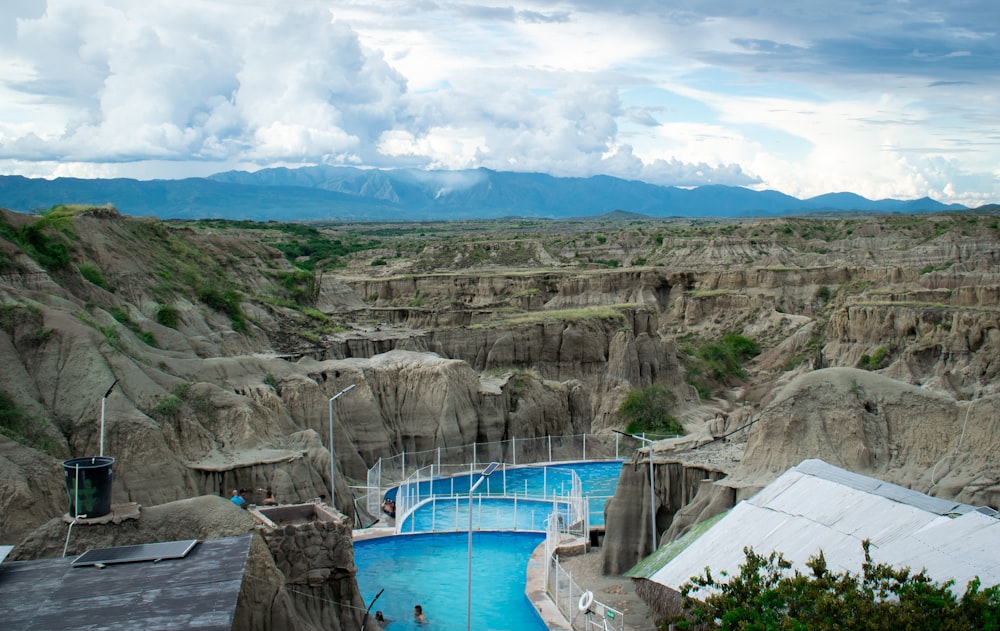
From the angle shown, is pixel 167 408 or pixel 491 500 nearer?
pixel 167 408

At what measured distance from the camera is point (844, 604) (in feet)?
42.9

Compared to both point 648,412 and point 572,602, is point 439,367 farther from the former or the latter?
point 572,602

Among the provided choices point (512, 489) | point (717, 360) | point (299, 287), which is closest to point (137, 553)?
point (512, 489)

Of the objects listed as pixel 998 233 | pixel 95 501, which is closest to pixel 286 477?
pixel 95 501

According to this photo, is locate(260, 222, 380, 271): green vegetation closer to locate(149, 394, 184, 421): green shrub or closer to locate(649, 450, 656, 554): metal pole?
locate(149, 394, 184, 421): green shrub

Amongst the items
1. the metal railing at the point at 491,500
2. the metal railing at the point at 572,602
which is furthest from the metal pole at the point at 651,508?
the metal railing at the point at 491,500

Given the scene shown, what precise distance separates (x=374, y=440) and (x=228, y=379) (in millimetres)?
6887

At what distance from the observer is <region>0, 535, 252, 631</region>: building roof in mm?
11289

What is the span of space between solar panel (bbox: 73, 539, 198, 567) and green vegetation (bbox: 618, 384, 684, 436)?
3179 cm

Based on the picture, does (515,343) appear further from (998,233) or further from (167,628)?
(998,233)

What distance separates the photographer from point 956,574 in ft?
49.0

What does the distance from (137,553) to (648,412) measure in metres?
34.3

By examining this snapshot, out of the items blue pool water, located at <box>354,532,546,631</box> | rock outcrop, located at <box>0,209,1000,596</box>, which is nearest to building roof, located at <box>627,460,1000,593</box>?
rock outcrop, located at <box>0,209,1000,596</box>

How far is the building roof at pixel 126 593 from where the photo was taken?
11.3 m
